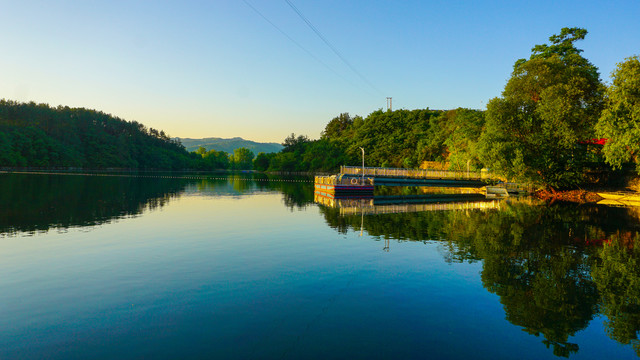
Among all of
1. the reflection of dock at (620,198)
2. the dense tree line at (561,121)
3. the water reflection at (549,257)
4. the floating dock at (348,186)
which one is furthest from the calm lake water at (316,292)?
the floating dock at (348,186)

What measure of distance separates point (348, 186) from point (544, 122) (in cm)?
3178

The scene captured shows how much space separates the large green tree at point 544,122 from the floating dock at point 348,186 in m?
20.1

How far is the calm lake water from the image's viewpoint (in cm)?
1066

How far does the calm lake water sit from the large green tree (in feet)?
85.6

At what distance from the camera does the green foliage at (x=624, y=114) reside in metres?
39.5

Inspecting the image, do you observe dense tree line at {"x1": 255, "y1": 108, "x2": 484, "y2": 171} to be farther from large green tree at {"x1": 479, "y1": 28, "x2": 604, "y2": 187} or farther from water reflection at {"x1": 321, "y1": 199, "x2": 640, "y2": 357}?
water reflection at {"x1": 321, "y1": 199, "x2": 640, "y2": 357}

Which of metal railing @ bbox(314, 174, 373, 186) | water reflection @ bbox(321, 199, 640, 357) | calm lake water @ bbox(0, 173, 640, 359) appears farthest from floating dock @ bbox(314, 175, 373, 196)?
calm lake water @ bbox(0, 173, 640, 359)

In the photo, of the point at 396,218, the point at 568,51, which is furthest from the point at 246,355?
the point at 568,51

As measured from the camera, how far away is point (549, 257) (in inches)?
829

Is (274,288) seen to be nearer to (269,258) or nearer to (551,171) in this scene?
(269,258)

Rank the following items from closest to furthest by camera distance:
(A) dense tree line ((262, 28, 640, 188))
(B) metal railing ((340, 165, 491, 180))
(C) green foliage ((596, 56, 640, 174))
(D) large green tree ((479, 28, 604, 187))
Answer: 1. (C) green foliage ((596, 56, 640, 174))
2. (A) dense tree line ((262, 28, 640, 188))
3. (D) large green tree ((479, 28, 604, 187))
4. (B) metal railing ((340, 165, 491, 180))

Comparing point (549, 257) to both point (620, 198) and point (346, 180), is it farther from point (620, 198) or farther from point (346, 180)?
point (346, 180)

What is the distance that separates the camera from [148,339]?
10.9m

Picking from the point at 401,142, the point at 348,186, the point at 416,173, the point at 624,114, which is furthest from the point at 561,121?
the point at 401,142
